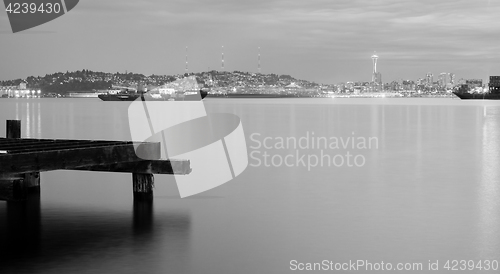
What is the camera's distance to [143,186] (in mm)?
15961

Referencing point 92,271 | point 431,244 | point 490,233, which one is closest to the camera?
point 92,271

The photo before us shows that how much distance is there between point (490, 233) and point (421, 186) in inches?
267

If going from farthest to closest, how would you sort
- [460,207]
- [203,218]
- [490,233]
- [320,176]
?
1. [320,176]
2. [460,207]
3. [203,218]
4. [490,233]

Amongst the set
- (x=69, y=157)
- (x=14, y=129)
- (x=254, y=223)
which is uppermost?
(x=14, y=129)

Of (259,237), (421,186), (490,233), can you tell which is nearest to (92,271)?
(259,237)

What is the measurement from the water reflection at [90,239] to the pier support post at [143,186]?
44 centimetres

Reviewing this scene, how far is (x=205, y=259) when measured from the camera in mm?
10578

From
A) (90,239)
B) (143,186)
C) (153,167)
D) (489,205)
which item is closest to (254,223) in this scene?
(153,167)

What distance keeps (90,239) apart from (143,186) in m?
4.29

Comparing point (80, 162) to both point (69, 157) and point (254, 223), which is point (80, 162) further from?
point (254, 223)

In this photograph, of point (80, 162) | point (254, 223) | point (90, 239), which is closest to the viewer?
point (90, 239)

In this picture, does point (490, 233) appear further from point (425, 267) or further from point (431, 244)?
point (425, 267)

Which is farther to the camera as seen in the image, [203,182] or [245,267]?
[203,182]

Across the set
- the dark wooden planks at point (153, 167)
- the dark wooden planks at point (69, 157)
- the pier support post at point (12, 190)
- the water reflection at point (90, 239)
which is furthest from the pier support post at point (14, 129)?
the dark wooden planks at point (69, 157)
